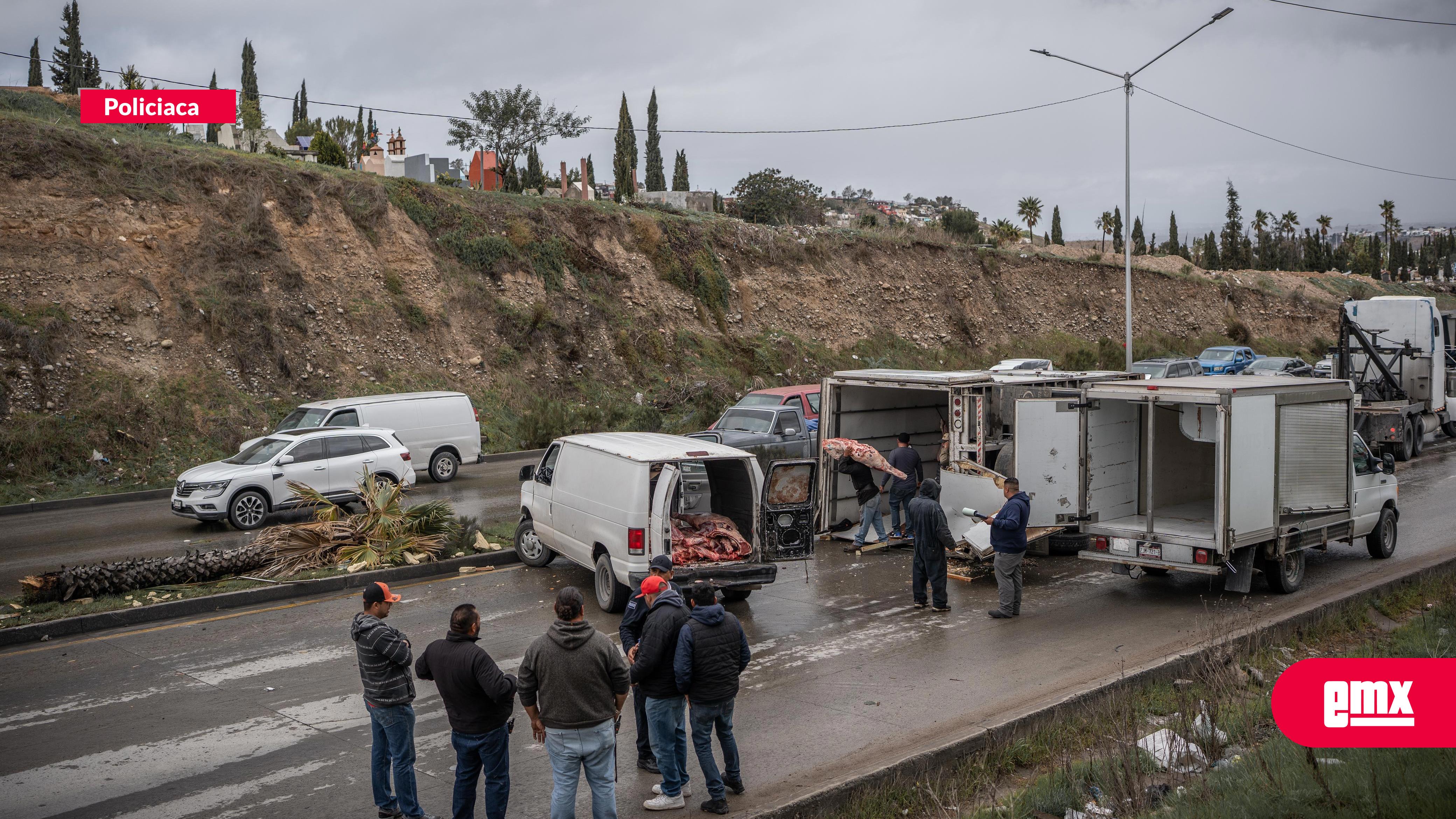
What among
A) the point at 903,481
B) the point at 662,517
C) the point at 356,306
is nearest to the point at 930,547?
the point at 662,517

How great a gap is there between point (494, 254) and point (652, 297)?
249 inches

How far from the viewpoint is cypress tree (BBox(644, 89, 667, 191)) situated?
64.2 m

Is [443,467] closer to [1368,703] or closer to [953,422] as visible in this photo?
[953,422]

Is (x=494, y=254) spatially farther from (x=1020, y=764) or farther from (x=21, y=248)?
(x=1020, y=764)

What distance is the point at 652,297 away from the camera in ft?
125

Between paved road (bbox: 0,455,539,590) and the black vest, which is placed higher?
the black vest

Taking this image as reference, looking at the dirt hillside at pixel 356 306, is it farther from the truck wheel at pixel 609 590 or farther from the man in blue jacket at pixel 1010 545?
the man in blue jacket at pixel 1010 545

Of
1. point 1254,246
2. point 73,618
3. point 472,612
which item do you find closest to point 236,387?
point 73,618

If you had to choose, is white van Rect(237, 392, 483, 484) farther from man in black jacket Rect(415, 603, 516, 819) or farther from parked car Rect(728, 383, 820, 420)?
man in black jacket Rect(415, 603, 516, 819)

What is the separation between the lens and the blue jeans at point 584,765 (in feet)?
18.6

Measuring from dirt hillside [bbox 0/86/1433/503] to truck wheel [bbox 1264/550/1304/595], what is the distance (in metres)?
18.9

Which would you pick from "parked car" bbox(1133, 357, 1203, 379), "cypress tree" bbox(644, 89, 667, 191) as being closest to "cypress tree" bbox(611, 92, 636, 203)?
"cypress tree" bbox(644, 89, 667, 191)

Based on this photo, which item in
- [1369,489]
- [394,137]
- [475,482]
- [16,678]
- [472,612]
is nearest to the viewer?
[472,612]

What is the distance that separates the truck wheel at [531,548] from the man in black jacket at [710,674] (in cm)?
779
